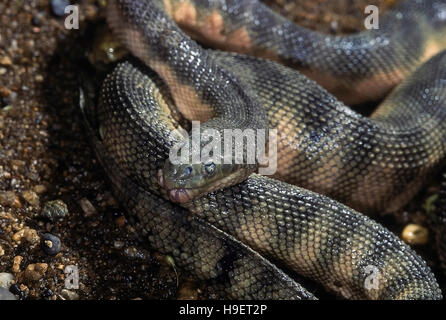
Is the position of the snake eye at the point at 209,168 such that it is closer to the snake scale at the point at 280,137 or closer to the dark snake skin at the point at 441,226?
the snake scale at the point at 280,137

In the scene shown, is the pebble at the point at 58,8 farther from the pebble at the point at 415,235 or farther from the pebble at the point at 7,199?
the pebble at the point at 415,235

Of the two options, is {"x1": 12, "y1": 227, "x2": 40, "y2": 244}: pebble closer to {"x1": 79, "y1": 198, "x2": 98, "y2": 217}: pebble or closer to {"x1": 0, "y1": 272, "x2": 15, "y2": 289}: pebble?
{"x1": 0, "y1": 272, "x2": 15, "y2": 289}: pebble

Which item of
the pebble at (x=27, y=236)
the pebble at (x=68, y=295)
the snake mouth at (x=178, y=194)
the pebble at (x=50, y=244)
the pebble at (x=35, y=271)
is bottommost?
the pebble at (x=68, y=295)

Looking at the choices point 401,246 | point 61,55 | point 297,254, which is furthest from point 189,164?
point 61,55

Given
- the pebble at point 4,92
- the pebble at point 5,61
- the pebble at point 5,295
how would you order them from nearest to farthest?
the pebble at point 5,295 < the pebble at point 4,92 < the pebble at point 5,61

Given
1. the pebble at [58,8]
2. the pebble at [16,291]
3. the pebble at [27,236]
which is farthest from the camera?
the pebble at [58,8]

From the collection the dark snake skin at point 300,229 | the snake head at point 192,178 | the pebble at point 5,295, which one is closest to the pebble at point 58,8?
the dark snake skin at point 300,229

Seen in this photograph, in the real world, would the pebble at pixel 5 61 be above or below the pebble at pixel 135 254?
above

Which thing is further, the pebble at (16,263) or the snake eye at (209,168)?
the snake eye at (209,168)

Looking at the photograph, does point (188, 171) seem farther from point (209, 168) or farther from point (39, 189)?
point (39, 189)
